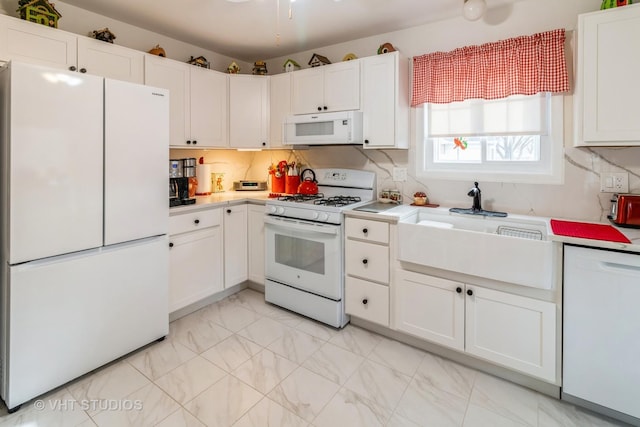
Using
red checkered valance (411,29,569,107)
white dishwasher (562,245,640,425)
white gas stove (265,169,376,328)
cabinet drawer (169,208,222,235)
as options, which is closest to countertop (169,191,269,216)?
cabinet drawer (169,208,222,235)

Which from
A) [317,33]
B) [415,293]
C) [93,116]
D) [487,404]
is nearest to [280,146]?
[317,33]

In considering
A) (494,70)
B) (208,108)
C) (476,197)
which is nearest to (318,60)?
(208,108)

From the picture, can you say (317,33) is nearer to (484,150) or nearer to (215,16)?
(215,16)

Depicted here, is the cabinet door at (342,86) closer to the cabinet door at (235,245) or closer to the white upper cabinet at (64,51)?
the cabinet door at (235,245)

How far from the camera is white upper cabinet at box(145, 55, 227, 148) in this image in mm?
2719

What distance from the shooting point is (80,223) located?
1887 millimetres

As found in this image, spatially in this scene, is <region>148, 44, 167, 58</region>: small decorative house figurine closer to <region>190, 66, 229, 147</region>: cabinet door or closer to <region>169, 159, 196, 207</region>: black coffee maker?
<region>190, 66, 229, 147</region>: cabinet door

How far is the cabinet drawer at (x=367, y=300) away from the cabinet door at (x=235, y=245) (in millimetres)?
1121

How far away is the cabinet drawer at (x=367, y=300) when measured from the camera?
238 centimetres

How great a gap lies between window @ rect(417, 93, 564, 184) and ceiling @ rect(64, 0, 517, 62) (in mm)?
697

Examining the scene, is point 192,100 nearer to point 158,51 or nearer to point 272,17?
point 158,51

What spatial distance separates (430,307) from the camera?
7.13 ft

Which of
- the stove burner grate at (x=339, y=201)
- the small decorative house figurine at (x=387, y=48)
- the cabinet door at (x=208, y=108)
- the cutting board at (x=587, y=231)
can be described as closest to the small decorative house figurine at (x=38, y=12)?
the cabinet door at (x=208, y=108)

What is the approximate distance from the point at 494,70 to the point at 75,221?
9.17 ft
